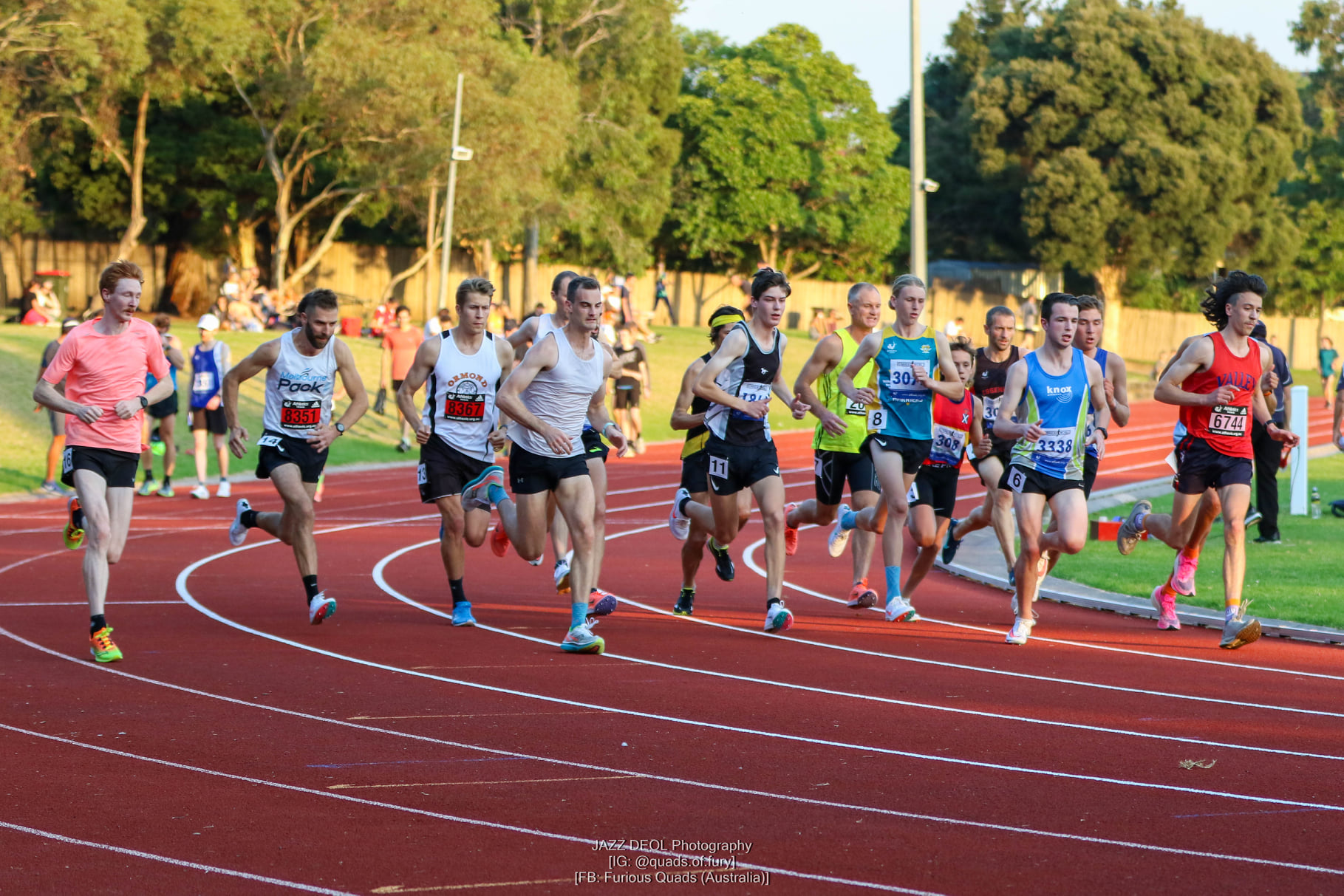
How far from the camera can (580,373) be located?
916cm

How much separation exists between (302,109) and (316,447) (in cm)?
3203

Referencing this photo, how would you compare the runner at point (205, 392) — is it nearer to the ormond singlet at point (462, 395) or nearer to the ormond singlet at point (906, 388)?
the ormond singlet at point (462, 395)

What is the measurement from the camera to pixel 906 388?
9812 mm

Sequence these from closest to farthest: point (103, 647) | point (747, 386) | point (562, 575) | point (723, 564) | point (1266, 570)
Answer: point (103, 647)
point (747, 386)
point (562, 575)
point (723, 564)
point (1266, 570)

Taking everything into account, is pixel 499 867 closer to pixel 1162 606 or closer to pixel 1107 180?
pixel 1162 606

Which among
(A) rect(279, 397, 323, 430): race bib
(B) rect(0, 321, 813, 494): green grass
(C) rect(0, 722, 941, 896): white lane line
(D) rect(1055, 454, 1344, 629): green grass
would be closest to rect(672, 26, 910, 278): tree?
(B) rect(0, 321, 813, 494): green grass

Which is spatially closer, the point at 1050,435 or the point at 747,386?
the point at 1050,435

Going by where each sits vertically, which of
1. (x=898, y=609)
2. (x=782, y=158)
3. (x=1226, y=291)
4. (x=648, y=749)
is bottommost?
(x=898, y=609)

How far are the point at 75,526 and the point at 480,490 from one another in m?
2.42

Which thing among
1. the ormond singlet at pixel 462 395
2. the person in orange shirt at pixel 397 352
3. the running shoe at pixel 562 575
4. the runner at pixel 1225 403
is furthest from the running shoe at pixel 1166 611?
the person in orange shirt at pixel 397 352

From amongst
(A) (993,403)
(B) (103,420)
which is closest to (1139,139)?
(A) (993,403)

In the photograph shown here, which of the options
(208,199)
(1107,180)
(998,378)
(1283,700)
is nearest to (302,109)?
(208,199)

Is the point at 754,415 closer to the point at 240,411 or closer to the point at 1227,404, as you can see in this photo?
the point at 1227,404

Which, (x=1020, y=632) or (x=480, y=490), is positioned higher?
(x=480, y=490)
